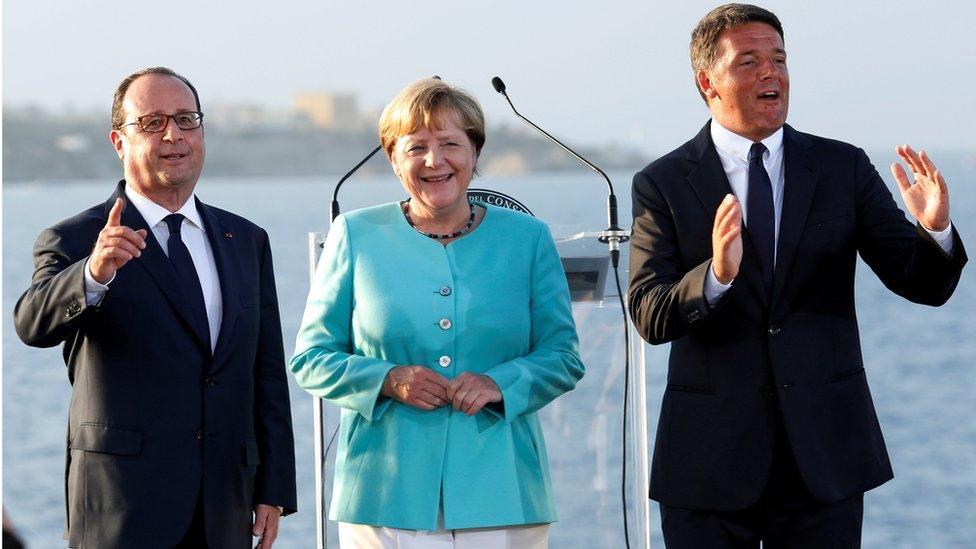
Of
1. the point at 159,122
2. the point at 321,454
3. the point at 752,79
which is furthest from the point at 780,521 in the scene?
the point at 159,122

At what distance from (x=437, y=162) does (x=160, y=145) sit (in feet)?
1.92

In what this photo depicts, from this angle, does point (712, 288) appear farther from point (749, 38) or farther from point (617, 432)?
point (617, 432)

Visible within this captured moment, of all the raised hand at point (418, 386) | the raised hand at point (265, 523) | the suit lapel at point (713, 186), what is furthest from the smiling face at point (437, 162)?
the raised hand at point (265, 523)

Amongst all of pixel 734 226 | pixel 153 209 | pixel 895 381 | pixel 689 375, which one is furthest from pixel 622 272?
pixel 895 381

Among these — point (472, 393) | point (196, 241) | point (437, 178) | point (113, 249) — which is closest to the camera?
Answer: point (113, 249)

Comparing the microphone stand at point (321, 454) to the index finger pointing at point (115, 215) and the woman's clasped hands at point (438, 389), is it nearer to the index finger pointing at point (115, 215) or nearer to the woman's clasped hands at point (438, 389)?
the woman's clasped hands at point (438, 389)

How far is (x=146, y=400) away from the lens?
3225 millimetres

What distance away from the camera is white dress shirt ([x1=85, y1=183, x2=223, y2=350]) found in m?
3.36

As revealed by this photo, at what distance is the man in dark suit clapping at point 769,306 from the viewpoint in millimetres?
3201

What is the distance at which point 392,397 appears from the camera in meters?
3.26

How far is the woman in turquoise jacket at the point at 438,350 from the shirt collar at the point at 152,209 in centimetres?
31

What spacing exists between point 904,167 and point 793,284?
345 millimetres

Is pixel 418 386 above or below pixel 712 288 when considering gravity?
below

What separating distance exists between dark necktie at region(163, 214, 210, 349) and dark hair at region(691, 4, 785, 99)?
115 centimetres
